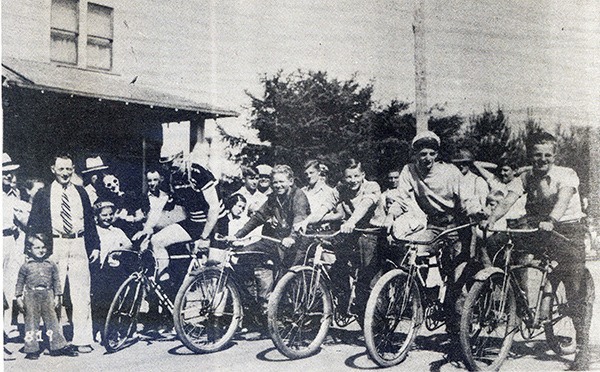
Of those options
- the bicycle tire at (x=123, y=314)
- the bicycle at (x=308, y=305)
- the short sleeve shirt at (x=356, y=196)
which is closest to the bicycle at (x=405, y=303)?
the bicycle at (x=308, y=305)

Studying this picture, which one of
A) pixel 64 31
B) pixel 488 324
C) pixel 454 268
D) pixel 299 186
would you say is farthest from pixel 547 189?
pixel 64 31

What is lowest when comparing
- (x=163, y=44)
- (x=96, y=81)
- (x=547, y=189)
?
(x=547, y=189)

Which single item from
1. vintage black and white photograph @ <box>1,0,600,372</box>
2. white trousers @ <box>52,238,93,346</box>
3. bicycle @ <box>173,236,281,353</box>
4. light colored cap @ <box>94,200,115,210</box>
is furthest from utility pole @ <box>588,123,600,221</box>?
white trousers @ <box>52,238,93,346</box>

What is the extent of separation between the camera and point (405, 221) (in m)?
5.91

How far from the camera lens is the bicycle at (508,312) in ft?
19.0

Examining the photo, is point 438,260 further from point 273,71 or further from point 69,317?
point 69,317

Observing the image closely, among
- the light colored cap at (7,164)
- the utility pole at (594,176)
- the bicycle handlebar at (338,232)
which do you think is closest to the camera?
the light colored cap at (7,164)

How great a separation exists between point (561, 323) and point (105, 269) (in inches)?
163

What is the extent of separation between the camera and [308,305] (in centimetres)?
571

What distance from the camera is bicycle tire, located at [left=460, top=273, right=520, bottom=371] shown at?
5.74 meters

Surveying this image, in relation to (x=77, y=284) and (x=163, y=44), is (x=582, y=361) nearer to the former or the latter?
(x=77, y=284)

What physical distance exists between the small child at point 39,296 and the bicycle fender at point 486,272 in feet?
11.6

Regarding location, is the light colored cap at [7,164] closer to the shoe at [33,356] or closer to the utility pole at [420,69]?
the shoe at [33,356]

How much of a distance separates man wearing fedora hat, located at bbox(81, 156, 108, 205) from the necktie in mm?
186
